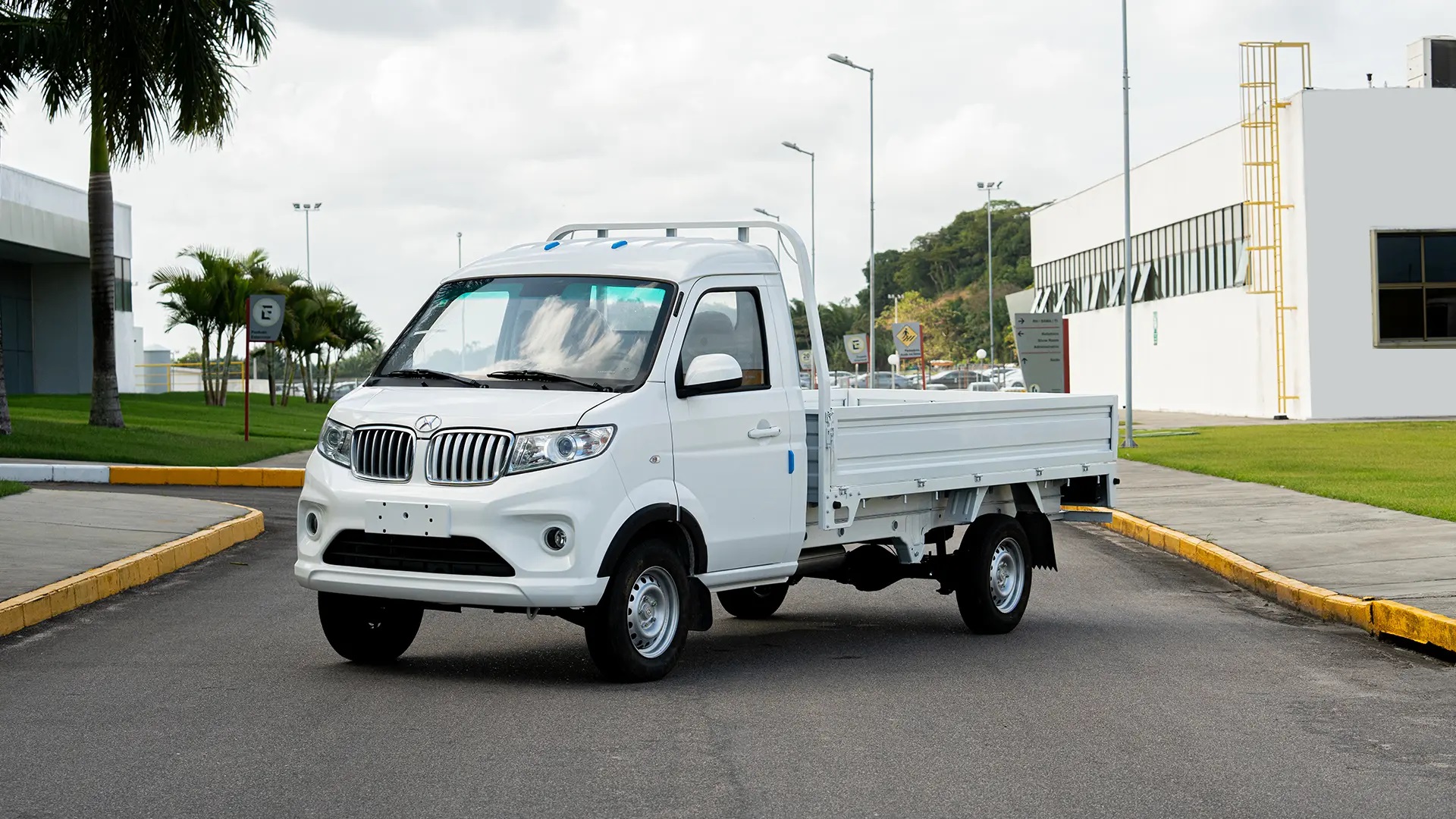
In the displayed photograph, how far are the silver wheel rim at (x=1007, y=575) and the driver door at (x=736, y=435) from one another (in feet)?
6.33

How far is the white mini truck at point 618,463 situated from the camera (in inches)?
316

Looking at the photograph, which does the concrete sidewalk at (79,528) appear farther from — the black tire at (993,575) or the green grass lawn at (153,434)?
the green grass lawn at (153,434)

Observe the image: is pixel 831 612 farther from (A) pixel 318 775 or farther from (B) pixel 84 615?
(A) pixel 318 775

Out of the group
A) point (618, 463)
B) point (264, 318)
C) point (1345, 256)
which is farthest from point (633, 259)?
point (1345, 256)

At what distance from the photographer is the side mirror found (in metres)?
8.55

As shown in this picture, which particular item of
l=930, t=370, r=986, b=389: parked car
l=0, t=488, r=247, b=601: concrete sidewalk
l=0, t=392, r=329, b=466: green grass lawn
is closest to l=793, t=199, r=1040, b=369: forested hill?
l=930, t=370, r=986, b=389: parked car

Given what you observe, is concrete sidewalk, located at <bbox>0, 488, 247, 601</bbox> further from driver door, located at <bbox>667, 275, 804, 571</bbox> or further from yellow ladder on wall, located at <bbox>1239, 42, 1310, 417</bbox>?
yellow ladder on wall, located at <bbox>1239, 42, 1310, 417</bbox>

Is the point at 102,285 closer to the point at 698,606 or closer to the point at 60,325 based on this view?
the point at 698,606

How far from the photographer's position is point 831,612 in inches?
456

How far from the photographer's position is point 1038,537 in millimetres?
11414

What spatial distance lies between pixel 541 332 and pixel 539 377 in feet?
1.36

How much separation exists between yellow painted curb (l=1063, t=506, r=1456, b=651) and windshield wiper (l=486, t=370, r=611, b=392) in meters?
4.57

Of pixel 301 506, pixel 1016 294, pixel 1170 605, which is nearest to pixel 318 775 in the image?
pixel 301 506

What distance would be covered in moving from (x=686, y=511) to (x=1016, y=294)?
78448mm
